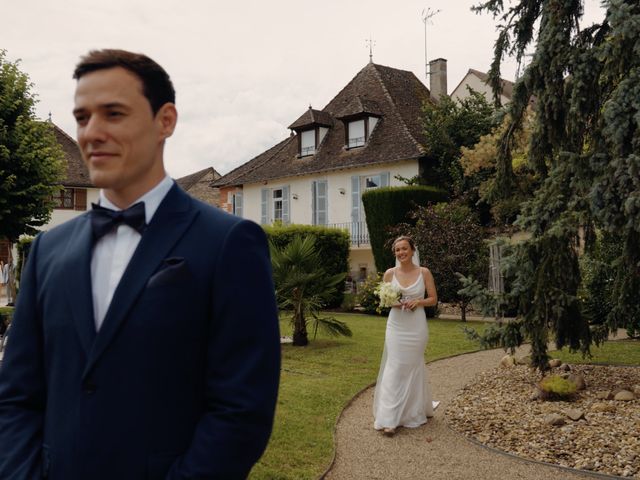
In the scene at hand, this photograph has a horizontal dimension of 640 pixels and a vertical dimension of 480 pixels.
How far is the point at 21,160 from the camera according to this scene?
59.9ft

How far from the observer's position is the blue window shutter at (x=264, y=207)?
33.0m

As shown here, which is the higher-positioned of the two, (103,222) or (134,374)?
(103,222)

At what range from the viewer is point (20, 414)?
6.68 ft

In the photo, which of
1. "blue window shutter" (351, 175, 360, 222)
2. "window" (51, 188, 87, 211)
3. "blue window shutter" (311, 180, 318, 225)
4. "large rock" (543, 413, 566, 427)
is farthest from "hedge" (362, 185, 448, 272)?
"window" (51, 188, 87, 211)

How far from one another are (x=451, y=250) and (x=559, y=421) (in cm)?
1237

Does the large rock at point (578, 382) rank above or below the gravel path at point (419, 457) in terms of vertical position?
above

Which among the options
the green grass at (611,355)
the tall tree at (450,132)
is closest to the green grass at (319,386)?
the green grass at (611,355)

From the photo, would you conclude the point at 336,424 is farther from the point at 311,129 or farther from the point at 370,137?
the point at 311,129

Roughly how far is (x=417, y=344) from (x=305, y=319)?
6105 mm

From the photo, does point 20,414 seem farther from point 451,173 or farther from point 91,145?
point 451,173

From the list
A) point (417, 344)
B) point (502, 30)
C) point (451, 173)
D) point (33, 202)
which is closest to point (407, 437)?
point (417, 344)

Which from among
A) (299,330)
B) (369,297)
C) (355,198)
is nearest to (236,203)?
(355,198)

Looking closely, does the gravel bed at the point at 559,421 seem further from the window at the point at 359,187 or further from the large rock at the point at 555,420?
the window at the point at 359,187

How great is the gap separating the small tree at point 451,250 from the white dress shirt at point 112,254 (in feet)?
57.7
